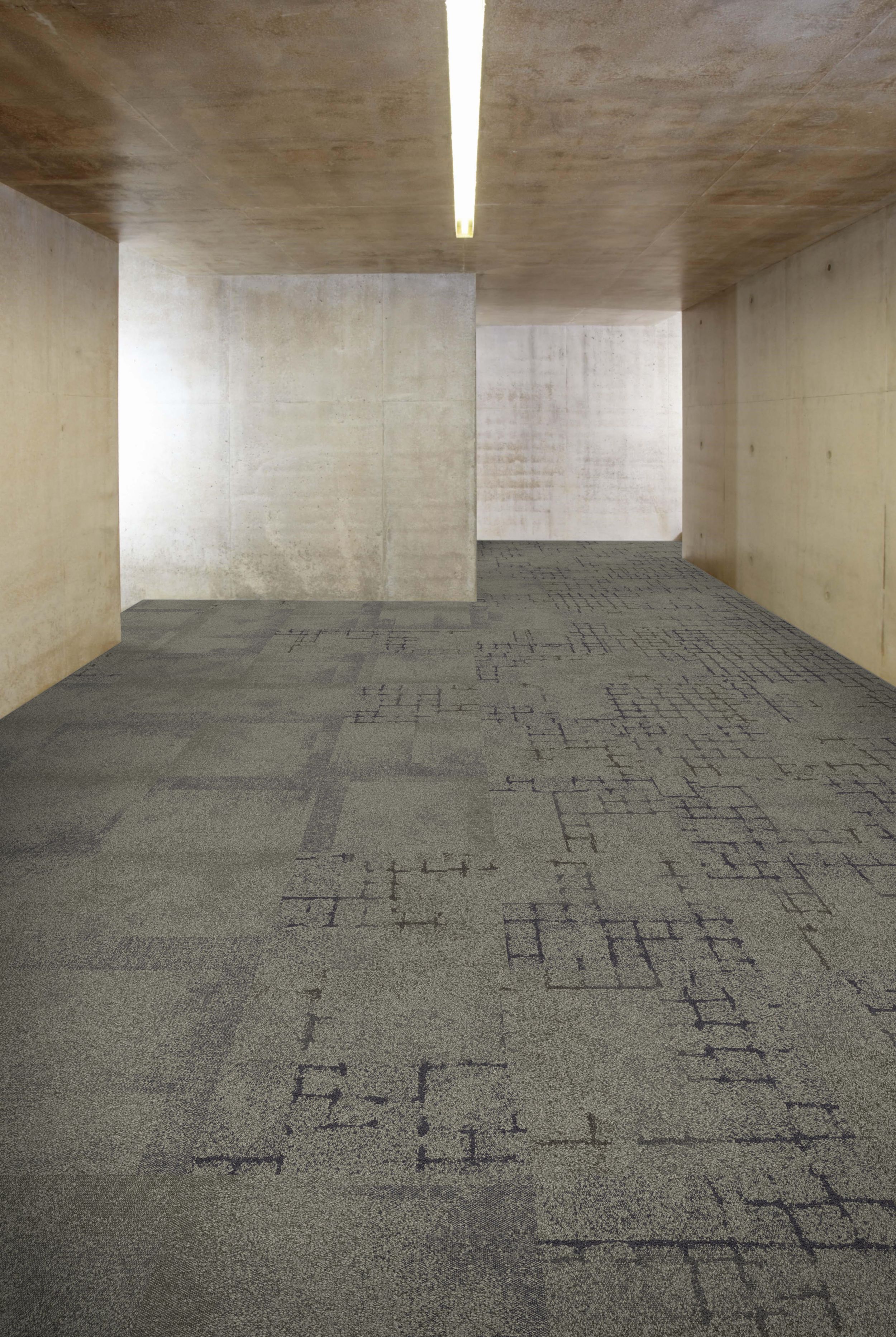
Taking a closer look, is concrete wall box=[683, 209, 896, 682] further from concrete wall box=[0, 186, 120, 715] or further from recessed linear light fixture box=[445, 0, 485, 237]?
concrete wall box=[0, 186, 120, 715]

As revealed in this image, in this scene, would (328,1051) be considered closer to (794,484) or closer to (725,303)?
(794,484)

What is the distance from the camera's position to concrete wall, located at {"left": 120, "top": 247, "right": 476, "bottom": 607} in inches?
399

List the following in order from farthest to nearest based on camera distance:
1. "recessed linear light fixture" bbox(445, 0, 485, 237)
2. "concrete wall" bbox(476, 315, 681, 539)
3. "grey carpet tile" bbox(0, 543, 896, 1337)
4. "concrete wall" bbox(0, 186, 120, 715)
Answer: "concrete wall" bbox(476, 315, 681, 539) < "concrete wall" bbox(0, 186, 120, 715) < "recessed linear light fixture" bbox(445, 0, 485, 237) < "grey carpet tile" bbox(0, 543, 896, 1337)

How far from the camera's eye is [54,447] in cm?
687

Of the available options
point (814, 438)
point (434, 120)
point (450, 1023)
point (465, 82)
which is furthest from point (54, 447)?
point (814, 438)

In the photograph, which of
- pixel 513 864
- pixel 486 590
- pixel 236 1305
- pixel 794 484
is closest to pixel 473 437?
pixel 486 590

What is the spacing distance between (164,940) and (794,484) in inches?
281

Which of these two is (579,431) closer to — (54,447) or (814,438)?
(814,438)

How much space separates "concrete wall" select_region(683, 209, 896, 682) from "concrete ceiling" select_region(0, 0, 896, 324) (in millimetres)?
534

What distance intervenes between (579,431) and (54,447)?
10568mm

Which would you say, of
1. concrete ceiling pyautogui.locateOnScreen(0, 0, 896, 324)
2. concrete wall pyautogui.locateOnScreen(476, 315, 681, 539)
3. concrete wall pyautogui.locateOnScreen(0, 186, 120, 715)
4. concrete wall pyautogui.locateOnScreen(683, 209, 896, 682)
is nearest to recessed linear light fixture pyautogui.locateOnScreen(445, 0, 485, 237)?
concrete ceiling pyautogui.locateOnScreen(0, 0, 896, 324)

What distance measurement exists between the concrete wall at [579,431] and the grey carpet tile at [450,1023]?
34.4ft

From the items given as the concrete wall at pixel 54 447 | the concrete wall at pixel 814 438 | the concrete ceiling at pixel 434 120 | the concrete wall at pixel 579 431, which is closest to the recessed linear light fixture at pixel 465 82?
the concrete ceiling at pixel 434 120

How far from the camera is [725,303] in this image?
36.4 ft
